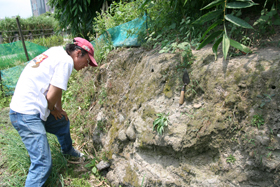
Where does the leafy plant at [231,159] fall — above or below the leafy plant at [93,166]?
above

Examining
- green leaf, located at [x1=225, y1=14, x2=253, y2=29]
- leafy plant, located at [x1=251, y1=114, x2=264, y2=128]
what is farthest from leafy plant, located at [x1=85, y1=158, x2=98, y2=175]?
green leaf, located at [x1=225, y1=14, x2=253, y2=29]

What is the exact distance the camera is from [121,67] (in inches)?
136

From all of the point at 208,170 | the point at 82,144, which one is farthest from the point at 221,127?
the point at 82,144

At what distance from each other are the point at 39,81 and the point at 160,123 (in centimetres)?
143

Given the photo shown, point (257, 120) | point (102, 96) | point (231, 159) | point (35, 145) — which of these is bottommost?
point (102, 96)

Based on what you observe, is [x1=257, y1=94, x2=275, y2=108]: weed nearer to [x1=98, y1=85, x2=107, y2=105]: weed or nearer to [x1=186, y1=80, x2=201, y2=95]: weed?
[x1=186, y1=80, x2=201, y2=95]: weed

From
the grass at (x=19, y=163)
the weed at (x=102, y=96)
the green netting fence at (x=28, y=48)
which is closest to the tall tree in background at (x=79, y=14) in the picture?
the green netting fence at (x=28, y=48)

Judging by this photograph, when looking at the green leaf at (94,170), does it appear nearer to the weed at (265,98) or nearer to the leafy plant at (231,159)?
the leafy plant at (231,159)

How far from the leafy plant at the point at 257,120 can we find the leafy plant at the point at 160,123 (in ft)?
2.68

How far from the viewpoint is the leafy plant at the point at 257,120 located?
5.43ft

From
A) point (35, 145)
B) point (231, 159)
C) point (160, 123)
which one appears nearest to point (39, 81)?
point (35, 145)

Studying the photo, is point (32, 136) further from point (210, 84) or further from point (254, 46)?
point (254, 46)

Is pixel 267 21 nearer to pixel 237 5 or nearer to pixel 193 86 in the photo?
pixel 237 5

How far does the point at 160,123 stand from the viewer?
2039 millimetres
